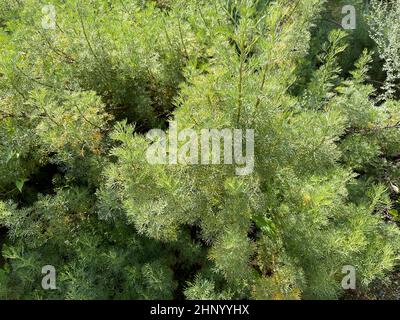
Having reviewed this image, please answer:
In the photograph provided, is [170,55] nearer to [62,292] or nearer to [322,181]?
[322,181]

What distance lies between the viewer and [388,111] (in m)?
2.49

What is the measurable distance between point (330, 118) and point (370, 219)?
1.80 feet

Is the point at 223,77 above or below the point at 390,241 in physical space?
above

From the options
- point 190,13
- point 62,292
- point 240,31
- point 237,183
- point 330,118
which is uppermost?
point 190,13

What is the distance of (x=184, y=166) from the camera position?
1.86 metres

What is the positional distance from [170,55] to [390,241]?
159cm

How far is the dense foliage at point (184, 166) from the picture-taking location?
1847mm

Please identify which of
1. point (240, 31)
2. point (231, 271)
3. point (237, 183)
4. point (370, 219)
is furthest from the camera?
point (370, 219)

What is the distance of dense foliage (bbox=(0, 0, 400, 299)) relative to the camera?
1.85 metres

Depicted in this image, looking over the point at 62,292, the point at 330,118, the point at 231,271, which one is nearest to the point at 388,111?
the point at 330,118

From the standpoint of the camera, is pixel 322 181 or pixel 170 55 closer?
pixel 322 181

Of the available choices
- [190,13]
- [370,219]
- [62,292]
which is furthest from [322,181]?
[62,292]

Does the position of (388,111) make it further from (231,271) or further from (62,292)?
(62,292)

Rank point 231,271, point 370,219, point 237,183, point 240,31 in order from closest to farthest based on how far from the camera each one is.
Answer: point 240,31 → point 237,183 → point 231,271 → point 370,219
